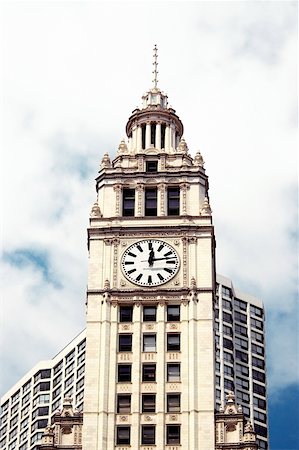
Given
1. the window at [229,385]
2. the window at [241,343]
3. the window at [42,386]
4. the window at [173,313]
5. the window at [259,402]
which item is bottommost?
the window at [173,313]

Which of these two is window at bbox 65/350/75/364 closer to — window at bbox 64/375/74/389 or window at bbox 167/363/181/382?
window at bbox 64/375/74/389

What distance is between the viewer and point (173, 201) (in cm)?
10144

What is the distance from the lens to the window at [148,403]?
90.8 meters

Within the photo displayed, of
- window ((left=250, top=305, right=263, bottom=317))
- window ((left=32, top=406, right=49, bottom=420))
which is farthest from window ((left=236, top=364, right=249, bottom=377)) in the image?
window ((left=32, top=406, right=49, bottom=420))

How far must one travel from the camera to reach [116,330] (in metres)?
94.2

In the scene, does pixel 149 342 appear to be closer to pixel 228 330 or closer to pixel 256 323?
pixel 228 330

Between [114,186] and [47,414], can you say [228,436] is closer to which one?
[114,186]

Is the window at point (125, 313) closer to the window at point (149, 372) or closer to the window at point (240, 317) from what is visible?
the window at point (149, 372)

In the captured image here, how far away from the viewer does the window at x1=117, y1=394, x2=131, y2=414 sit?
90875mm

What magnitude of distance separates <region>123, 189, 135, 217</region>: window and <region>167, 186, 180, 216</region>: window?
267cm

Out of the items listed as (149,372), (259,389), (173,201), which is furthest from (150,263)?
(259,389)

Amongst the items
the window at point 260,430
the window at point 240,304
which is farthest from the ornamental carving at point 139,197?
the window at point 240,304

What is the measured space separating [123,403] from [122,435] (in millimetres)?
2398

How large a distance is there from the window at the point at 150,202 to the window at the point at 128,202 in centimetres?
98
